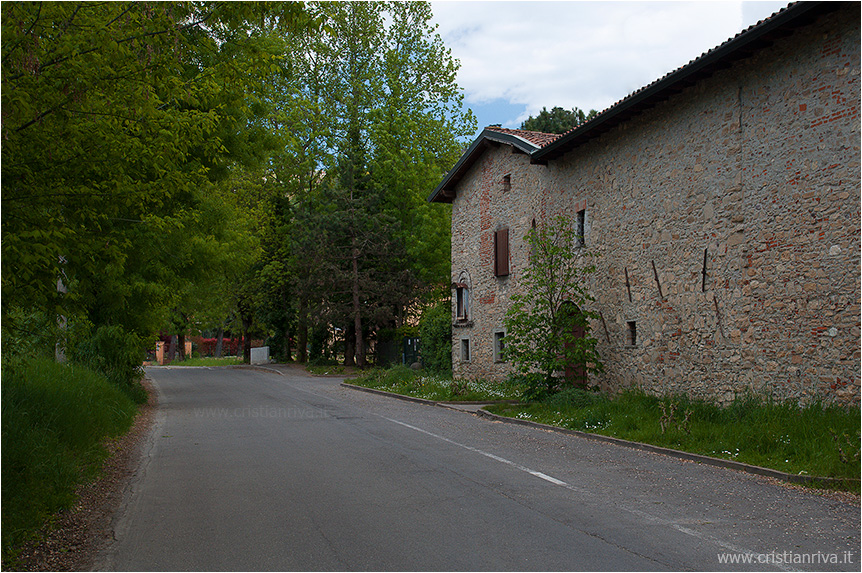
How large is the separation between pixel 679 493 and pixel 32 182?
24.4 feet

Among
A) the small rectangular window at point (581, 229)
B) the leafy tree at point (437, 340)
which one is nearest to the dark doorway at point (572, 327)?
the small rectangular window at point (581, 229)

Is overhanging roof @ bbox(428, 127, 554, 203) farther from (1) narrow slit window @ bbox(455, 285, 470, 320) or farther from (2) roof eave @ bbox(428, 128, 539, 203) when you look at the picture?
(1) narrow slit window @ bbox(455, 285, 470, 320)

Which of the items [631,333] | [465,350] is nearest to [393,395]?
[465,350]

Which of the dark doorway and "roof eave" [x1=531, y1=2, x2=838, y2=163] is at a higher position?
"roof eave" [x1=531, y1=2, x2=838, y2=163]

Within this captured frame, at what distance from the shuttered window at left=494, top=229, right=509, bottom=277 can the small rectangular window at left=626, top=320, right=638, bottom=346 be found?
693cm

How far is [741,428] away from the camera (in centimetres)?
1128

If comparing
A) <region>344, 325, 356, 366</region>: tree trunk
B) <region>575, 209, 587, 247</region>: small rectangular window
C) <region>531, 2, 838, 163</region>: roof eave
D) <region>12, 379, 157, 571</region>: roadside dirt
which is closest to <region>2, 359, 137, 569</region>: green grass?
<region>12, 379, 157, 571</region>: roadside dirt

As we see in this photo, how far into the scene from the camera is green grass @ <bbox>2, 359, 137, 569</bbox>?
6.34 meters

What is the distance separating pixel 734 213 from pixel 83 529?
40.1 feet

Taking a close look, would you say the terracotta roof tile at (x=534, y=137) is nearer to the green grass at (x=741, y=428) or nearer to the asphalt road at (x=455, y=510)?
the green grass at (x=741, y=428)

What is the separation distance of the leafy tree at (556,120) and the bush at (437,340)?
1761 cm

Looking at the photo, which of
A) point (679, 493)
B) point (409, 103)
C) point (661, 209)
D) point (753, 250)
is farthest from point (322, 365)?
point (679, 493)

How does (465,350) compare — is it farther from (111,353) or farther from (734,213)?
(734,213)

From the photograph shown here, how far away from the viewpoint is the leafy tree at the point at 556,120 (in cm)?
4406
